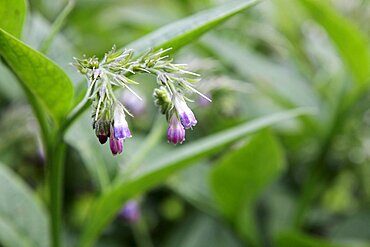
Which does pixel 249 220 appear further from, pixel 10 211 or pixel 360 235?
pixel 10 211

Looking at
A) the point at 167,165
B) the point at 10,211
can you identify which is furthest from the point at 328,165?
the point at 10,211

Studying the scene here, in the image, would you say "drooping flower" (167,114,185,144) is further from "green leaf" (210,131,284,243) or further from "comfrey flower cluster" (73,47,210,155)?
"green leaf" (210,131,284,243)

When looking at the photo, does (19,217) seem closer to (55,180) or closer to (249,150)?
(55,180)

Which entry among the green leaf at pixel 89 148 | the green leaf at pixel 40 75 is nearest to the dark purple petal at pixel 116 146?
the green leaf at pixel 40 75

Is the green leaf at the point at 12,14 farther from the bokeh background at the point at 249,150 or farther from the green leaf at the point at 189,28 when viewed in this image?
the bokeh background at the point at 249,150

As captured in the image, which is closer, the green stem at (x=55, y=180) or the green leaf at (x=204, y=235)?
the green stem at (x=55, y=180)

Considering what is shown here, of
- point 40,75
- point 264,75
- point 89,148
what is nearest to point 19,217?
point 89,148

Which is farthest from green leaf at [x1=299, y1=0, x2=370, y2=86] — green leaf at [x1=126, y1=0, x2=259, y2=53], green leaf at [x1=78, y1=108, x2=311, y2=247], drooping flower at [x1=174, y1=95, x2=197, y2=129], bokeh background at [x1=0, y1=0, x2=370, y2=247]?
drooping flower at [x1=174, y1=95, x2=197, y2=129]
